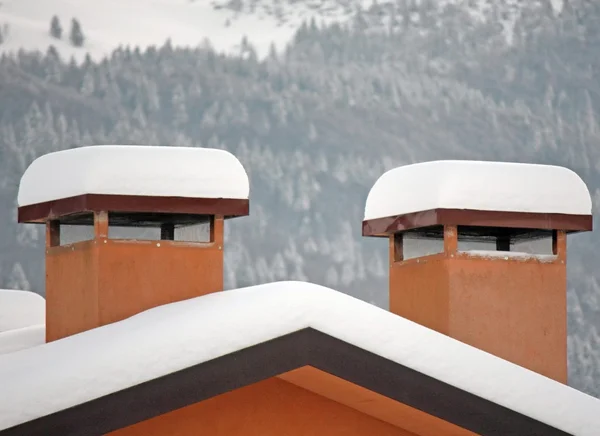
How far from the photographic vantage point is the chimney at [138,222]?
7.51 metres

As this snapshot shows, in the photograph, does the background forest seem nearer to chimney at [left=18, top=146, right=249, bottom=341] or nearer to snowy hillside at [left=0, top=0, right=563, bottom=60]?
snowy hillside at [left=0, top=0, right=563, bottom=60]

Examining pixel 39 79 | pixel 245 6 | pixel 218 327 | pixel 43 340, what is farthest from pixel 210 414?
pixel 245 6

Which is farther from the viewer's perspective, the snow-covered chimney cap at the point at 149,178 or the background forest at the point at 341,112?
the background forest at the point at 341,112

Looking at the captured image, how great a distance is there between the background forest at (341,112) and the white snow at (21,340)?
2293 cm

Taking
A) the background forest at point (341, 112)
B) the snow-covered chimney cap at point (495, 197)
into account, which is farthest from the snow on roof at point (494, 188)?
the background forest at point (341, 112)

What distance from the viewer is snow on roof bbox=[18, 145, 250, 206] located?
295 inches

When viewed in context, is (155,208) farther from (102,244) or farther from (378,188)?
(378,188)

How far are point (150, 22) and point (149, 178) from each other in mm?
30399

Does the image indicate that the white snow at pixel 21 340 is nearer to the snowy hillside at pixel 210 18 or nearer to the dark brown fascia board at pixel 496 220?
the dark brown fascia board at pixel 496 220

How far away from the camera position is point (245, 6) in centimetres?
3716

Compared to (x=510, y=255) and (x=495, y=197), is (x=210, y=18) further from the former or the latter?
(x=495, y=197)

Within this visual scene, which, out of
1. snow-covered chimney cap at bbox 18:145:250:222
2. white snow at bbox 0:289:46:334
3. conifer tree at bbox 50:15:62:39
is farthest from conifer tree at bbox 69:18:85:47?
snow-covered chimney cap at bbox 18:145:250:222

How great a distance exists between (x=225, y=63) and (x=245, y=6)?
2254mm

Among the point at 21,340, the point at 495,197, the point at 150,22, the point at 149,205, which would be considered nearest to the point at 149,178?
the point at 149,205
